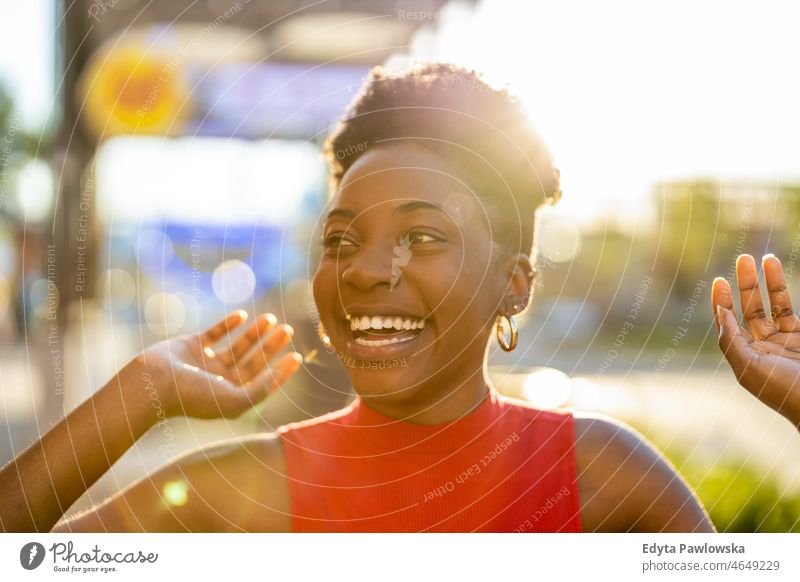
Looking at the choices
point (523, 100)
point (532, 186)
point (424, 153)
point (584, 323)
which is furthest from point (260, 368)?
point (584, 323)

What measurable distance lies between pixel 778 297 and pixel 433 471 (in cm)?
68

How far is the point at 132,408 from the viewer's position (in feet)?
4.28

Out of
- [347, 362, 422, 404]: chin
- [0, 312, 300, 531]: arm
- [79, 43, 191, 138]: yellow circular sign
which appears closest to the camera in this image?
[0, 312, 300, 531]: arm

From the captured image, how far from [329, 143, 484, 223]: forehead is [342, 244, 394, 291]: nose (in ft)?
0.23

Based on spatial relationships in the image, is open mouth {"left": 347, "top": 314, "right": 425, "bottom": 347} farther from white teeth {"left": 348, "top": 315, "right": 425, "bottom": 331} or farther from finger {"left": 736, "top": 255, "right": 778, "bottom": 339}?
finger {"left": 736, "top": 255, "right": 778, "bottom": 339}

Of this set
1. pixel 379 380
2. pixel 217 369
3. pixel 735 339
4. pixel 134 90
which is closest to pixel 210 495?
pixel 217 369

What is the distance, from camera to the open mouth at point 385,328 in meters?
1.38

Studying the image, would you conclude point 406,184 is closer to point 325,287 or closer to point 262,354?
point 325,287

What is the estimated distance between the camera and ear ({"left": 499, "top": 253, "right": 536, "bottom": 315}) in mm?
1449

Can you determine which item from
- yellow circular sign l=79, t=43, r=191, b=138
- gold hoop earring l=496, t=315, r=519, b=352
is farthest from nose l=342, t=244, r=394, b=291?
yellow circular sign l=79, t=43, r=191, b=138

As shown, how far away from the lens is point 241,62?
358 cm

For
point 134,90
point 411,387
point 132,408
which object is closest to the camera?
point 132,408

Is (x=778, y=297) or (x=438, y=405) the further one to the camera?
(x=438, y=405)

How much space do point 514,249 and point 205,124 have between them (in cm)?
238
